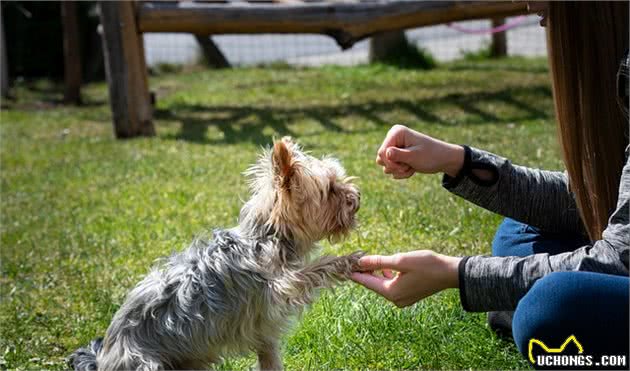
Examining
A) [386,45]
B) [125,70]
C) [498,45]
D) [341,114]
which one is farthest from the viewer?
[498,45]

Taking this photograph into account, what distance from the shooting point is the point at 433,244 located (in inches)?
212

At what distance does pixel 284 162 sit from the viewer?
11.0ft

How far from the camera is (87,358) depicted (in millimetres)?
3674

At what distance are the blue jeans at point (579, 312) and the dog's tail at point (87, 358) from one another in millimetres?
1696

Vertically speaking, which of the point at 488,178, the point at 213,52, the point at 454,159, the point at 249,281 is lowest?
the point at 213,52

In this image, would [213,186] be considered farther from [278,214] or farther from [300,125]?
[278,214]

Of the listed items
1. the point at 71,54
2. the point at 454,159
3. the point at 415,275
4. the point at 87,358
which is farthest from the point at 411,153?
the point at 71,54

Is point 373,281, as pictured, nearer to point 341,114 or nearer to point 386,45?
point 341,114

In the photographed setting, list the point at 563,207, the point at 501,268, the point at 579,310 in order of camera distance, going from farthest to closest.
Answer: the point at 563,207, the point at 501,268, the point at 579,310

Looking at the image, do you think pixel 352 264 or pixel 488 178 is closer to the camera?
pixel 352 264

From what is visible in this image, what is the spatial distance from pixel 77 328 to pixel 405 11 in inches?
268

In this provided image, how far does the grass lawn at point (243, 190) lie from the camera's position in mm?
4148

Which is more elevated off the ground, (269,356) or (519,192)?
(519,192)

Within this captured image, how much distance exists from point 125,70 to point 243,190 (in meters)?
3.62
